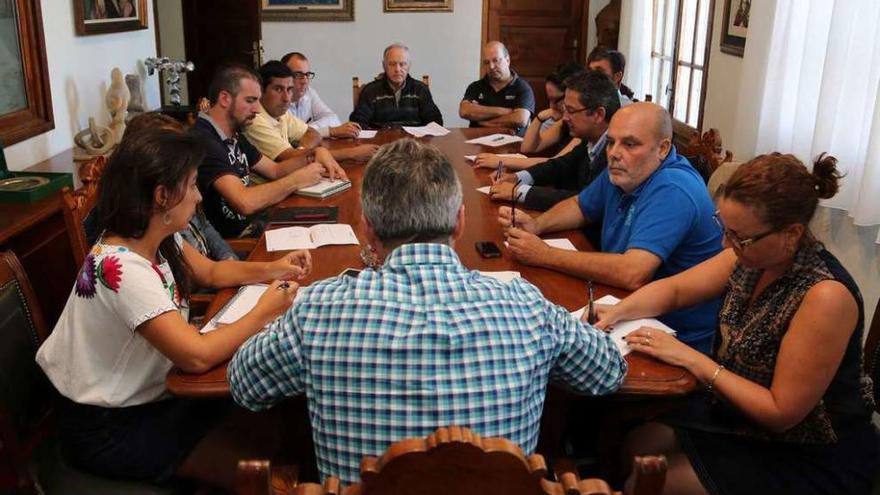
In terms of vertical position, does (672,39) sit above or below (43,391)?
above

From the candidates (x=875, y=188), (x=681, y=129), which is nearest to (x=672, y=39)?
(x=681, y=129)

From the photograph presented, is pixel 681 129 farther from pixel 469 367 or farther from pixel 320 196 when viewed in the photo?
pixel 469 367

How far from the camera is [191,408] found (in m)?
1.68

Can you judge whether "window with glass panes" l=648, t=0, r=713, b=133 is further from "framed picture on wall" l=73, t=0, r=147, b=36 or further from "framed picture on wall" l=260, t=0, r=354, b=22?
"framed picture on wall" l=73, t=0, r=147, b=36

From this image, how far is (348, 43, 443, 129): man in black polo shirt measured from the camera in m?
4.79

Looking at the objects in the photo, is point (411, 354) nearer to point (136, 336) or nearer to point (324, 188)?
point (136, 336)

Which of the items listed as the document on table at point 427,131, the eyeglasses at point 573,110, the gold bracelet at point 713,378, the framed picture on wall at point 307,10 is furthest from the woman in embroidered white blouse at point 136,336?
the framed picture on wall at point 307,10

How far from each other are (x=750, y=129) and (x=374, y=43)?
137 inches

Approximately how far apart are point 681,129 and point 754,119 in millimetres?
1305

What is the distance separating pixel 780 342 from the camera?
4.83ft

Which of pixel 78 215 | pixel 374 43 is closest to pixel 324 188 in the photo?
pixel 78 215

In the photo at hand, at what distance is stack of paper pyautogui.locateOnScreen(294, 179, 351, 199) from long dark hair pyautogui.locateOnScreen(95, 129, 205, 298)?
51.3 inches

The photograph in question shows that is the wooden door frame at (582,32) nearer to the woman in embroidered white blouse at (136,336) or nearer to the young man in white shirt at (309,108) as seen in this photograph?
the young man in white shirt at (309,108)

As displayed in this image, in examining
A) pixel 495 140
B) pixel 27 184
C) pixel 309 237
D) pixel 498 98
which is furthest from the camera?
pixel 498 98
